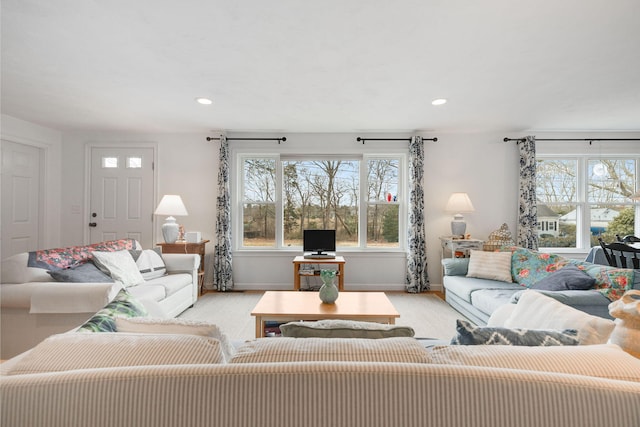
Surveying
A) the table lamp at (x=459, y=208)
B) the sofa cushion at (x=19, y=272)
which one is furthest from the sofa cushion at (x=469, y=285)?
the sofa cushion at (x=19, y=272)

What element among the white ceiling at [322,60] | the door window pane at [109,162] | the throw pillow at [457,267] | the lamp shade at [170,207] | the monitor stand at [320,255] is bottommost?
the throw pillow at [457,267]

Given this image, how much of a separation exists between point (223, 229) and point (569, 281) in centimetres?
412

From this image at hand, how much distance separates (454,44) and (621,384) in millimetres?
2242

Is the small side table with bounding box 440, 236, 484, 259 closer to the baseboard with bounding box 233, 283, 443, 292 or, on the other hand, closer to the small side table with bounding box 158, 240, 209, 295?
the baseboard with bounding box 233, 283, 443, 292

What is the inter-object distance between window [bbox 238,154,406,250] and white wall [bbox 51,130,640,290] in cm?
25

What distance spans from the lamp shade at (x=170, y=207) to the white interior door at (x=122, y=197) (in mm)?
667

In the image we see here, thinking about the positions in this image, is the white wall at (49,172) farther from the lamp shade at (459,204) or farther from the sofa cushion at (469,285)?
the lamp shade at (459,204)

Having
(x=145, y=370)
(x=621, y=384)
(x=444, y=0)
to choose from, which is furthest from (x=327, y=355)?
(x=444, y=0)

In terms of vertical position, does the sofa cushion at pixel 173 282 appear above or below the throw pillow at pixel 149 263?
below

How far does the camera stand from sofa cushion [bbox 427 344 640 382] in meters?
0.83

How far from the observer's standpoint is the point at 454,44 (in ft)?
7.43

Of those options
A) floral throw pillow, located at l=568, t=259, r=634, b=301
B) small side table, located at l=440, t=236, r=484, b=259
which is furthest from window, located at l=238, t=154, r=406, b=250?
floral throw pillow, located at l=568, t=259, r=634, b=301

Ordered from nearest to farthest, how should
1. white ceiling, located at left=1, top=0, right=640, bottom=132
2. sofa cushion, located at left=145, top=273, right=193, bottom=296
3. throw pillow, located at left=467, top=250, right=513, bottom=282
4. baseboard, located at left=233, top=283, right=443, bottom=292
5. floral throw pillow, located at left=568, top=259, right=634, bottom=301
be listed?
white ceiling, located at left=1, top=0, right=640, bottom=132 → floral throw pillow, located at left=568, top=259, right=634, bottom=301 → sofa cushion, located at left=145, top=273, right=193, bottom=296 → throw pillow, located at left=467, top=250, right=513, bottom=282 → baseboard, located at left=233, top=283, right=443, bottom=292

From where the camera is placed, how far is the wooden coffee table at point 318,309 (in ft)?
7.83
